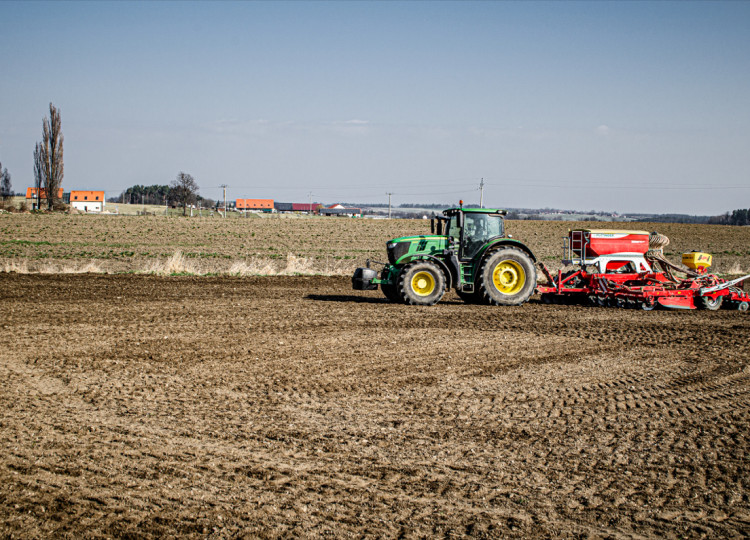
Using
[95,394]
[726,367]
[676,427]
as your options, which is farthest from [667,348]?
[95,394]

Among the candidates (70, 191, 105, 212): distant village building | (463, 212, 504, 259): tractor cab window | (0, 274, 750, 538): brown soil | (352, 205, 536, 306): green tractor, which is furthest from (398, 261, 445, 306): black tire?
(70, 191, 105, 212): distant village building

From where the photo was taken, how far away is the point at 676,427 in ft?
21.7

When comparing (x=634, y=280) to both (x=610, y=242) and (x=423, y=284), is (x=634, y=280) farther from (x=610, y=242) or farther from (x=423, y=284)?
(x=423, y=284)

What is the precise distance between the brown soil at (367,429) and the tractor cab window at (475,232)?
316 cm

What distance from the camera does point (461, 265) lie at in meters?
15.1

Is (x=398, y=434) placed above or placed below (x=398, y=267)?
below

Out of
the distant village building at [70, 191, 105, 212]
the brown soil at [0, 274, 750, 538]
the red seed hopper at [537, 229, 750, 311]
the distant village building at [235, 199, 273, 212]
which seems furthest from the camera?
the distant village building at [235, 199, 273, 212]

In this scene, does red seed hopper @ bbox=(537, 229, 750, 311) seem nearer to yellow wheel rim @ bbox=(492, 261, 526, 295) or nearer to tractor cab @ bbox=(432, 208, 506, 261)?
yellow wheel rim @ bbox=(492, 261, 526, 295)

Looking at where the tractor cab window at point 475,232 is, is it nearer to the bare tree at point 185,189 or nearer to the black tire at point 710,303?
the black tire at point 710,303

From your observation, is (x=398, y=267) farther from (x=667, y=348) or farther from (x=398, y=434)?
(x=398, y=434)

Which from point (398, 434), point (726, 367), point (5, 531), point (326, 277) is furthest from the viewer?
point (326, 277)

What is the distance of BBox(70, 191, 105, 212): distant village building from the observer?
118m

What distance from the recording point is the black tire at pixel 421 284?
14609 millimetres

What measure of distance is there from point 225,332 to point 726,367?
7.90 m
